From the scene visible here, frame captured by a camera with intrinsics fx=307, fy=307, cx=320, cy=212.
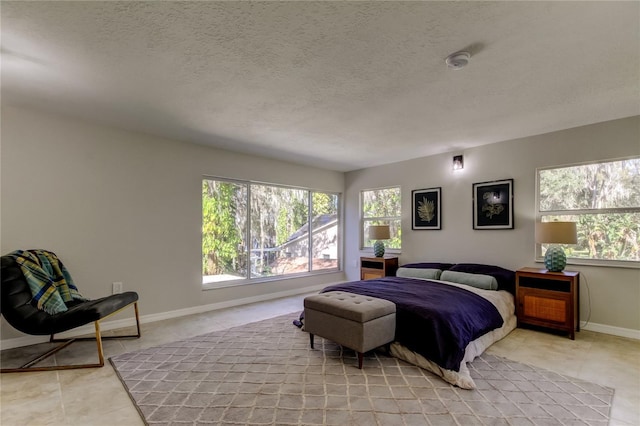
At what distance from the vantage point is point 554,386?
2.22 metres

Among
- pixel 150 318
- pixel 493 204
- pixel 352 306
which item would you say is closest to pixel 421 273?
pixel 493 204

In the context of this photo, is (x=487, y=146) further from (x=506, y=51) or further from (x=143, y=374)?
(x=143, y=374)

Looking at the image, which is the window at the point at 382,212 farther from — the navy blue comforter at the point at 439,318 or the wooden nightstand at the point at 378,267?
the navy blue comforter at the point at 439,318

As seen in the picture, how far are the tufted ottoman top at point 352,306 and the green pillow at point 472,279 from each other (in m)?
1.56

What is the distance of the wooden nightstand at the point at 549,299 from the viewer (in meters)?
3.16

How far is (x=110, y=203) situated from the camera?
11.6 ft

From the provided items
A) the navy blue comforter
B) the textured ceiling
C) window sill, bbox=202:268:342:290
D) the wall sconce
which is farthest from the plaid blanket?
the wall sconce

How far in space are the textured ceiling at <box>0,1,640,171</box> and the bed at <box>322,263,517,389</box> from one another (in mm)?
1818

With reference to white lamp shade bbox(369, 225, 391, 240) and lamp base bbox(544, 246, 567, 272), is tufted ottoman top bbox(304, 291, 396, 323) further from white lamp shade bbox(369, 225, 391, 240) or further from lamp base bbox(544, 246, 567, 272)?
white lamp shade bbox(369, 225, 391, 240)

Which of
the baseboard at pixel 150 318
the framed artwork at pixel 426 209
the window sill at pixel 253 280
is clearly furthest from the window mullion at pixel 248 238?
the framed artwork at pixel 426 209

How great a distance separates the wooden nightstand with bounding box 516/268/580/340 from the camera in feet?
10.4

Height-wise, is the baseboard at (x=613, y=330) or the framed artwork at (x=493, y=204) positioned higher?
the framed artwork at (x=493, y=204)

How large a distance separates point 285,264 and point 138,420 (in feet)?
11.7

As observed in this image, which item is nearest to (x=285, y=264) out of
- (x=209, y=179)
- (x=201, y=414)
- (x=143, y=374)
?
(x=209, y=179)
